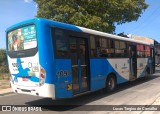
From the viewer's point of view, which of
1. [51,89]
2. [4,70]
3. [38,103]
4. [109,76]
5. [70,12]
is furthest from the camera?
[4,70]

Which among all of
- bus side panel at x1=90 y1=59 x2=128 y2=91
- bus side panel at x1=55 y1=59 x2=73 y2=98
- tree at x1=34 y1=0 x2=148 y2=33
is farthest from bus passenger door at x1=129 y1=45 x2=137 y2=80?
bus side panel at x1=55 y1=59 x2=73 y2=98

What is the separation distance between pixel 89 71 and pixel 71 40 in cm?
169

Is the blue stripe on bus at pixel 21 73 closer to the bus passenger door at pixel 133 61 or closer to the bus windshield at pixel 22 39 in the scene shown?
the bus windshield at pixel 22 39

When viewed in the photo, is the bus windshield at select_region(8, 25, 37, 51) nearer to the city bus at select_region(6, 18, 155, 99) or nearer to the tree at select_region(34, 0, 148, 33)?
the city bus at select_region(6, 18, 155, 99)

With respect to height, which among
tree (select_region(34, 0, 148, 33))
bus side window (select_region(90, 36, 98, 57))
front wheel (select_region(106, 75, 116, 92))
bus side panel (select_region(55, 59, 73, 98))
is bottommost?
front wheel (select_region(106, 75, 116, 92))

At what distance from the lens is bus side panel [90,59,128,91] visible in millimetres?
11084

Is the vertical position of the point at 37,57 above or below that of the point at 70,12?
below

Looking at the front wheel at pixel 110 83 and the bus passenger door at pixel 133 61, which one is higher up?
the bus passenger door at pixel 133 61

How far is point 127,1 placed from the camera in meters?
22.3

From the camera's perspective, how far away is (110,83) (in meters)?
13.1

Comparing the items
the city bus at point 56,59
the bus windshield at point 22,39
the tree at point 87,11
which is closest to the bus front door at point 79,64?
the city bus at point 56,59

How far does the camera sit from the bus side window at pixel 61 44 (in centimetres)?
909

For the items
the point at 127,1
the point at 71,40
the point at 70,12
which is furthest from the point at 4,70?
the point at 71,40

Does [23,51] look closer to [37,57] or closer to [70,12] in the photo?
[37,57]
